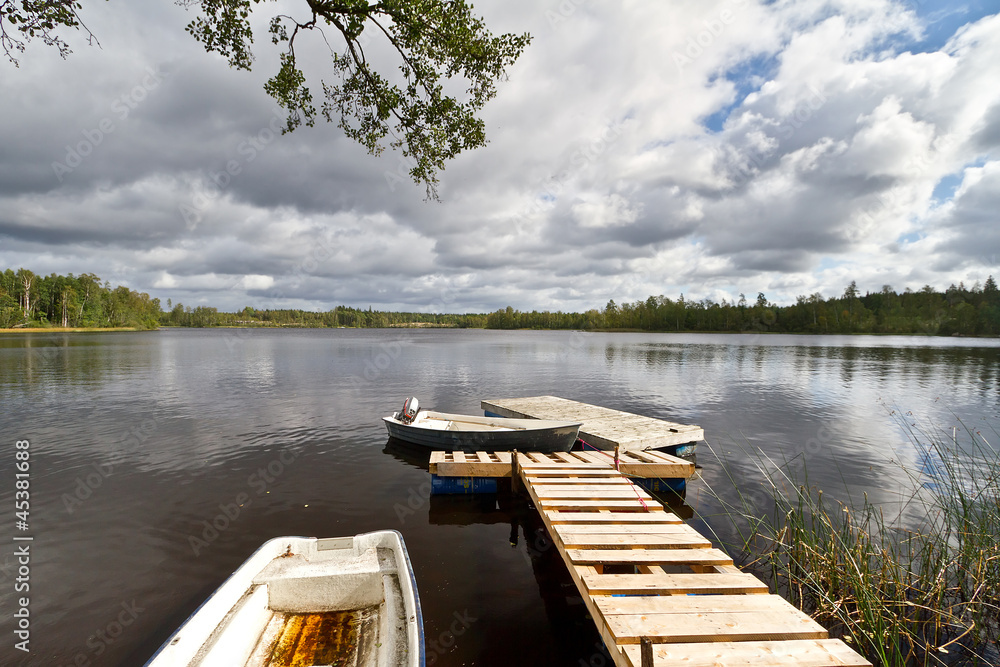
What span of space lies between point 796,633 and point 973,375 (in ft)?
149

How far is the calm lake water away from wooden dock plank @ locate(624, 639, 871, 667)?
245 centimetres

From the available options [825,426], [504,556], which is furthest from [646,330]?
[504,556]

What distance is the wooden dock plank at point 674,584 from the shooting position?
4273 mm

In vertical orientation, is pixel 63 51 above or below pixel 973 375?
above

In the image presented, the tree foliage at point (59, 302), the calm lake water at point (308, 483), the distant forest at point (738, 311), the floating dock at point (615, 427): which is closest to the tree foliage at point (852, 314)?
the distant forest at point (738, 311)

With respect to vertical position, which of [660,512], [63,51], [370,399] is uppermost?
[63,51]

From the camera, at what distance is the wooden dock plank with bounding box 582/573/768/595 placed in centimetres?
427

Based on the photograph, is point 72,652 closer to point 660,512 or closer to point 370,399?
point 660,512

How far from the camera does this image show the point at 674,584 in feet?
14.4

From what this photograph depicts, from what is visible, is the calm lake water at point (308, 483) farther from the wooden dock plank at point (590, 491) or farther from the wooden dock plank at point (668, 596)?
the wooden dock plank at point (668, 596)

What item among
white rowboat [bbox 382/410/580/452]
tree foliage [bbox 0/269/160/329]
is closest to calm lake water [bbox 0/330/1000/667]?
white rowboat [bbox 382/410/580/452]

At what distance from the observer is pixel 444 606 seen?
6195 millimetres

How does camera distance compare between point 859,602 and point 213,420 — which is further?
point 213,420

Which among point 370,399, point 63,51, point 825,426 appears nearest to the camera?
point 63,51
